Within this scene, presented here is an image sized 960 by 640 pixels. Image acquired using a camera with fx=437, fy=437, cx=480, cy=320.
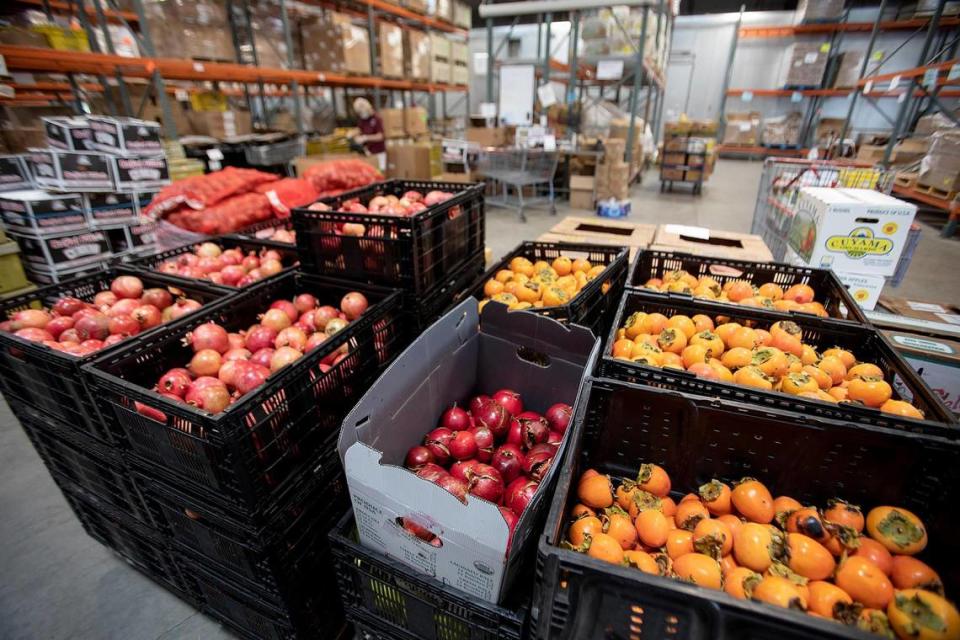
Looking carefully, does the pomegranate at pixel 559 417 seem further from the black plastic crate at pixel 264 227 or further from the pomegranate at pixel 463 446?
the black plastic crate at pixel 264 227

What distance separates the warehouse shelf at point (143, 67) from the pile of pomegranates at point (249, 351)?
358 cm

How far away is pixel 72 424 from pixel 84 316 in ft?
1.43

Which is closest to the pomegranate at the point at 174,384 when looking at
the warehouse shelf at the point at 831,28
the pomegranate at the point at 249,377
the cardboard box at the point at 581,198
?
the pomegranate at the point at 249,377

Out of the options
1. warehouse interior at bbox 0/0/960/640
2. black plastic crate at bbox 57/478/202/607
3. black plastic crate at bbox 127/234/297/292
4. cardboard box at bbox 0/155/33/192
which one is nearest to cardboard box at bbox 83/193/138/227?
warehouse interior at bbox 0/0/960/640

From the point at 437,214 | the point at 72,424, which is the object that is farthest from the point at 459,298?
the point at 72,424

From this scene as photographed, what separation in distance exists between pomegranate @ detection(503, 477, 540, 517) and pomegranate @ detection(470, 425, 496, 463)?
0.43ft

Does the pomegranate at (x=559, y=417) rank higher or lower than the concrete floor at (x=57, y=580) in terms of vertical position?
higher

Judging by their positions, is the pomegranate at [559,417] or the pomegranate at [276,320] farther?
the pomegranate at [276,320]

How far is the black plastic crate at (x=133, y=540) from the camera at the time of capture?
→ 4.90 ft

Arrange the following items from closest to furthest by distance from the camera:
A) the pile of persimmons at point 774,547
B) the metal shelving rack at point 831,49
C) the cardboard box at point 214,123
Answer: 1. the pile of persimmons at point 774,547
2. the cardboard box at point 214,123
3. the metal shelving rack at point 831,49

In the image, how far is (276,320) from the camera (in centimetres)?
170

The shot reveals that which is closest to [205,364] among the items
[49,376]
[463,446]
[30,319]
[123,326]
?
[49,376]

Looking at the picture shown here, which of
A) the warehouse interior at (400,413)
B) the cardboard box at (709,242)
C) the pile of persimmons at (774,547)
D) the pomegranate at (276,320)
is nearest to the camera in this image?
the pile of persimmons at (774,547)

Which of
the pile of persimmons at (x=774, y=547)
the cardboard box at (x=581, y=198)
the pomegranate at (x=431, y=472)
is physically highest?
the pile of persimmons at (x=774, y=547)
